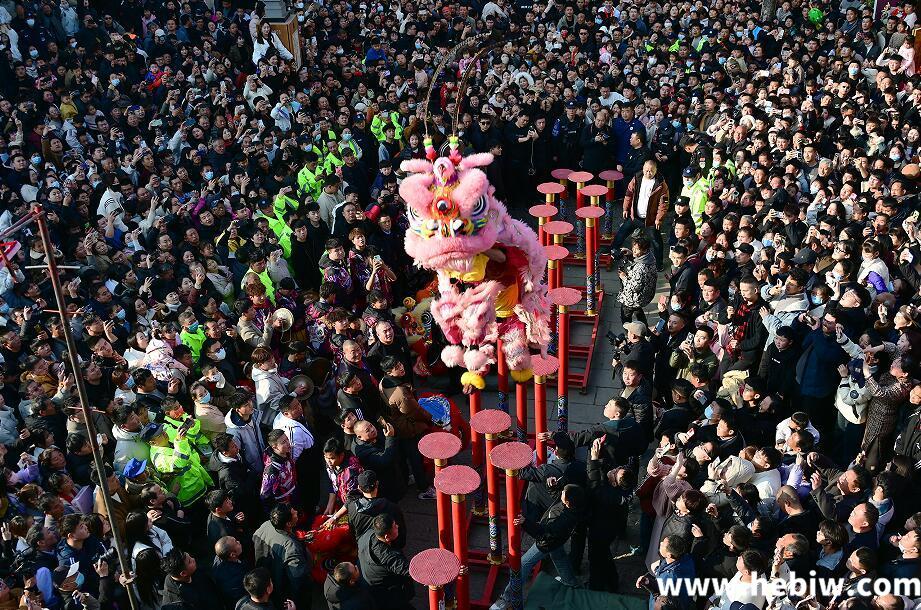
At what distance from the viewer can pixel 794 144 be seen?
10914mm

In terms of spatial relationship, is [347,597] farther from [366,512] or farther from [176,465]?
[176,465]

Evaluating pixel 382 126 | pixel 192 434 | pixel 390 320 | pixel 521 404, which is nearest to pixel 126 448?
pixel 192 434

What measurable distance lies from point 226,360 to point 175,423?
4.02 feet

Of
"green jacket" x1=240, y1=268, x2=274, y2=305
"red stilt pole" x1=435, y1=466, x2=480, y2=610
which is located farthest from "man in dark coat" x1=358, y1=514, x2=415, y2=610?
"green jacket" x1=240, y1=268, x2=274, y2=305

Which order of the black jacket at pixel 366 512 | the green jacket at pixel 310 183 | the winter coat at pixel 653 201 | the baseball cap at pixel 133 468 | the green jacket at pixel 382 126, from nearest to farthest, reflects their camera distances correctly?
the black jacket at pixel 366 512 < the baseball cap at pixel 133 468 < the winter coat at pixel 653 201 < the green jacket at pixel 310 183 < the green jacket at pixel 382 126

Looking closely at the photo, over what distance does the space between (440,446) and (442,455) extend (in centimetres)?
13

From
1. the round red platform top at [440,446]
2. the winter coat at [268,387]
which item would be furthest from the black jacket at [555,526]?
the winter coat at [268,387]

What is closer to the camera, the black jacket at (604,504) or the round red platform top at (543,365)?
the black jacket at (604,504)

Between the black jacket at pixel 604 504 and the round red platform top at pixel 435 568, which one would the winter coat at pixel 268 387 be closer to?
the round red platform top at pixel 435 568

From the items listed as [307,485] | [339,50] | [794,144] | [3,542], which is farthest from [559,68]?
[3,542]

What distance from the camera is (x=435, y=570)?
18.2 ft

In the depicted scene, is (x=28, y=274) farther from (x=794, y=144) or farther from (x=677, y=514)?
(x=794, y=144)

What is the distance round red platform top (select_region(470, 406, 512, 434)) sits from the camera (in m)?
6.43

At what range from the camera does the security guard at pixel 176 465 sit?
6.96 metres
